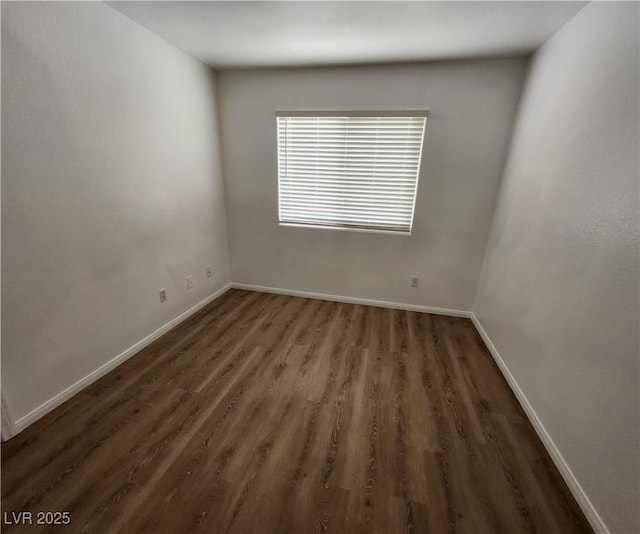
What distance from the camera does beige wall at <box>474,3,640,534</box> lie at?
1.10m

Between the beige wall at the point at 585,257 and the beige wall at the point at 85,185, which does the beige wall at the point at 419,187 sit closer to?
the beige wall at the point at 585,257

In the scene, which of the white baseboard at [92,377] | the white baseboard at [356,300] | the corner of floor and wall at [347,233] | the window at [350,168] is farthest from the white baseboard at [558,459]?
the white baseboard at [92,377]

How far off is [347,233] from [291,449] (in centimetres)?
204

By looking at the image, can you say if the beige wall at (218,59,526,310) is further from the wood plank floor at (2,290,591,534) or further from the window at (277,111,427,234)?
the wood plank floor at (2,290,591,534)

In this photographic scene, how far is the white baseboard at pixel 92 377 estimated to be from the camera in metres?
1.50

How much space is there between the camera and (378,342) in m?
2.41

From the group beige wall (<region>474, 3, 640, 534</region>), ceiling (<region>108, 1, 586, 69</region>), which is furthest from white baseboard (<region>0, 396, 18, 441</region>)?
beige wall (<region>474, 3, 640, 534</region>)

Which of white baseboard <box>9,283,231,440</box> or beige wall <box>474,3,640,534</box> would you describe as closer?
beige wall <box>474,3,640,534</box>

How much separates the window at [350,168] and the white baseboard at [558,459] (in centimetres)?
152

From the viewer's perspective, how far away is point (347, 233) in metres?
2.91

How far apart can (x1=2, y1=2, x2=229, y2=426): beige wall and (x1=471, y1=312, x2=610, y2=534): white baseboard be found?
284cm

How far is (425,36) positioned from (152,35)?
1.96 m

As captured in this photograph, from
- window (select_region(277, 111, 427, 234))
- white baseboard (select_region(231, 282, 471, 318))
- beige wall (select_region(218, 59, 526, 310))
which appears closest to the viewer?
beige wall (select_region(218, 59, 526, 310))

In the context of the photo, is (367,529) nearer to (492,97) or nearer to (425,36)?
(425,36)
